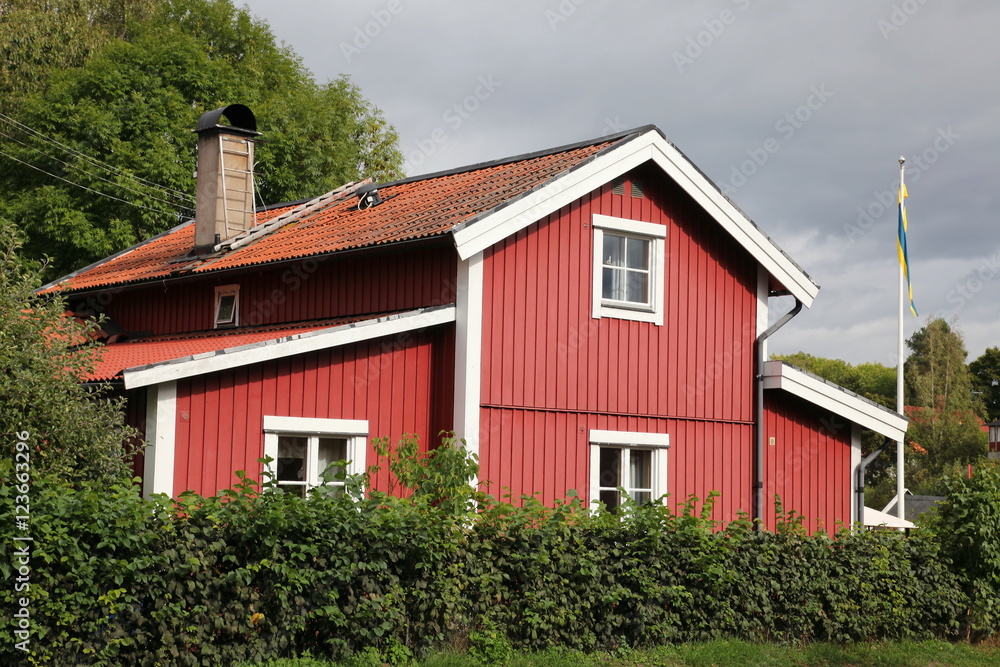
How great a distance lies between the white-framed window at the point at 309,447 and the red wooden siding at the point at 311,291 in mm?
2149

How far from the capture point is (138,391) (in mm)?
12672

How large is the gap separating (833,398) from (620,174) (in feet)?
15.3

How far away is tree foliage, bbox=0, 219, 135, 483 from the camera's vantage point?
10.0 m

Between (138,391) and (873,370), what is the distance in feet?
269

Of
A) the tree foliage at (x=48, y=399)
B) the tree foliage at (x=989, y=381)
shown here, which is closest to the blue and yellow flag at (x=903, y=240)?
the tree foliage at (x=48, y=399)

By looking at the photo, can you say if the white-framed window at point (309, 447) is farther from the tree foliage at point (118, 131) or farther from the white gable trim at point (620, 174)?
the tree foliage at point (118, 131)

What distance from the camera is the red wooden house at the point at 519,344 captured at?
13297 millimetres

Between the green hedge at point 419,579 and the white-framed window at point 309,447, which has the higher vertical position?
the white-framed window at point 309,447

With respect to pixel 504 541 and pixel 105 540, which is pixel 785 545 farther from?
pixel 105 540

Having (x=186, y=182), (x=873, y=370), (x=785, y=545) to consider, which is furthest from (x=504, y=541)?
(x=873, y=370)

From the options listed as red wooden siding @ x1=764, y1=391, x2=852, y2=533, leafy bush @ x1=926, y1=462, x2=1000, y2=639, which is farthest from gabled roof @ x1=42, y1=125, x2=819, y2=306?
leafy bush @ x1=926, y1=462, x2=1000, y2=639

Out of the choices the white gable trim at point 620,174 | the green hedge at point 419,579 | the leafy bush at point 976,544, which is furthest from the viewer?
the white gable trim at point 620,174

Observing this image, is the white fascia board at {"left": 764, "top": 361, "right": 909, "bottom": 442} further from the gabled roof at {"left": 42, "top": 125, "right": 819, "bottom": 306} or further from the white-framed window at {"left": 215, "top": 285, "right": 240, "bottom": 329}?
the white-framed window at {"left": 215, "top": 285, "right": 240, "bottom": 329}

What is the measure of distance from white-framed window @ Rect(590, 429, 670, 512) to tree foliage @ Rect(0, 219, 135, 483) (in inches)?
264
